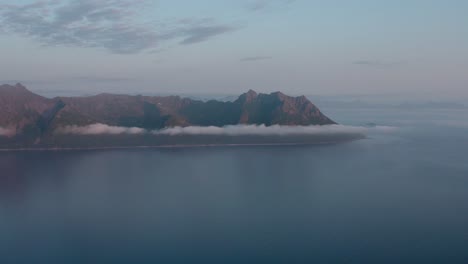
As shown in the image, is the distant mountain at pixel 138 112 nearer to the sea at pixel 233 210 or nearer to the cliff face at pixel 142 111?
the cliff face at pixel 142 111

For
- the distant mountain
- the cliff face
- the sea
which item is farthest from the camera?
the cliff face

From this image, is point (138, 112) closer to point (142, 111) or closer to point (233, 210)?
point (142, 111)

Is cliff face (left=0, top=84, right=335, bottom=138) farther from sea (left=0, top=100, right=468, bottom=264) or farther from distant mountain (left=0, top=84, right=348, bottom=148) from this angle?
sea (left=0, top=100, right=468, bottom=264)

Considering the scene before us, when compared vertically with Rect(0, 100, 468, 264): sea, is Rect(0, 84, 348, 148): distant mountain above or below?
above

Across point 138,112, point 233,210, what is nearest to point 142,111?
point 138,112

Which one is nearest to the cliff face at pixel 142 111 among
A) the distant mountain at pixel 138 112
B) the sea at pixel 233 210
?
the distant mountain at pixel 138 112

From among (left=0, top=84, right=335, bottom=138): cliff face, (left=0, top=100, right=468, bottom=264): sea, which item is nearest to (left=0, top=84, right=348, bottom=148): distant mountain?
(left=0, top=84, right=335, bottom=138): cliff face
